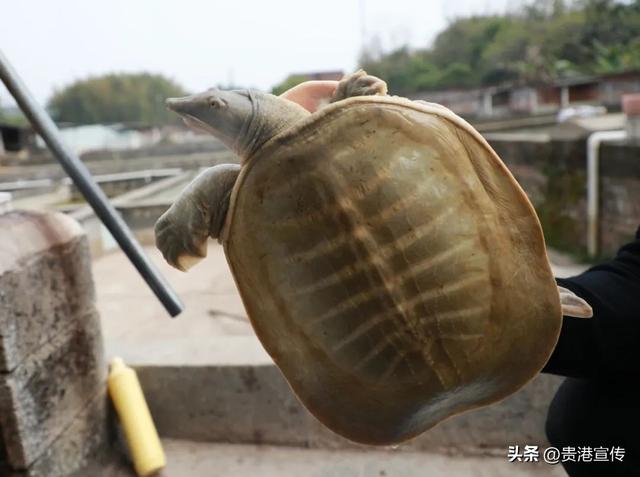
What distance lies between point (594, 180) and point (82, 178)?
3080 millimetres

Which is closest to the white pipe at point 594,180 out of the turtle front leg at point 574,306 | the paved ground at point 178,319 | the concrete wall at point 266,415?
the paved ground at point 178,319

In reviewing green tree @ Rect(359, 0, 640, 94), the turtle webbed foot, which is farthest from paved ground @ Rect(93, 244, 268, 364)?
green tree @ Rect(359, 0, 640, 94)

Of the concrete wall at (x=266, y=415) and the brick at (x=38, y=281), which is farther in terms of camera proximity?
the concrete wall at (x=266, y=415)

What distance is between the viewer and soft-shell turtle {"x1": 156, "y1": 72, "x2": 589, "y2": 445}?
0.60 meters

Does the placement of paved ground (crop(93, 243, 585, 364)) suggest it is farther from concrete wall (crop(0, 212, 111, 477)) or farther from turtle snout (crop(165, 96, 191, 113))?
turtle snout (crop(165, 96, 191, 113))

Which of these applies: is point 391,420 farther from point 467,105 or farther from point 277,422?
point 467,105

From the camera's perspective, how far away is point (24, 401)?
1.09 metres

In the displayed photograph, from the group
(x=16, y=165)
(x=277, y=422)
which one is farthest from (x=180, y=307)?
(x=16, y=165)

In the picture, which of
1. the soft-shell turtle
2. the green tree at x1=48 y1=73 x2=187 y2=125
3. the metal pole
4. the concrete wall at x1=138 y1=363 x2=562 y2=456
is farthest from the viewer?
the green tree at x1=48 y1=73 x2=187 y2=125

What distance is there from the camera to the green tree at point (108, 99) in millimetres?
21766

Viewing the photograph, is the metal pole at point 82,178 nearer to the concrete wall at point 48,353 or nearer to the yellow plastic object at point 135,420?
the concrete wall at point 48,353

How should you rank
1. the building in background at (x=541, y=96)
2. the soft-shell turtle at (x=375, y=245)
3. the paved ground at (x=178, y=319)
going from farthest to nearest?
the building in background at (x=541, y=96) < the paved ground at (x=178, y=319) < the soft-shell turtle at (x=375, y=245)

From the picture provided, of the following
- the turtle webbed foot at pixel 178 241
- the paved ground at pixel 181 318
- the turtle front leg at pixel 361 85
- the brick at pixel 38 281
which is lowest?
the paved ground at pixel 181 318

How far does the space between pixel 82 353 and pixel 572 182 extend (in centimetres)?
337
